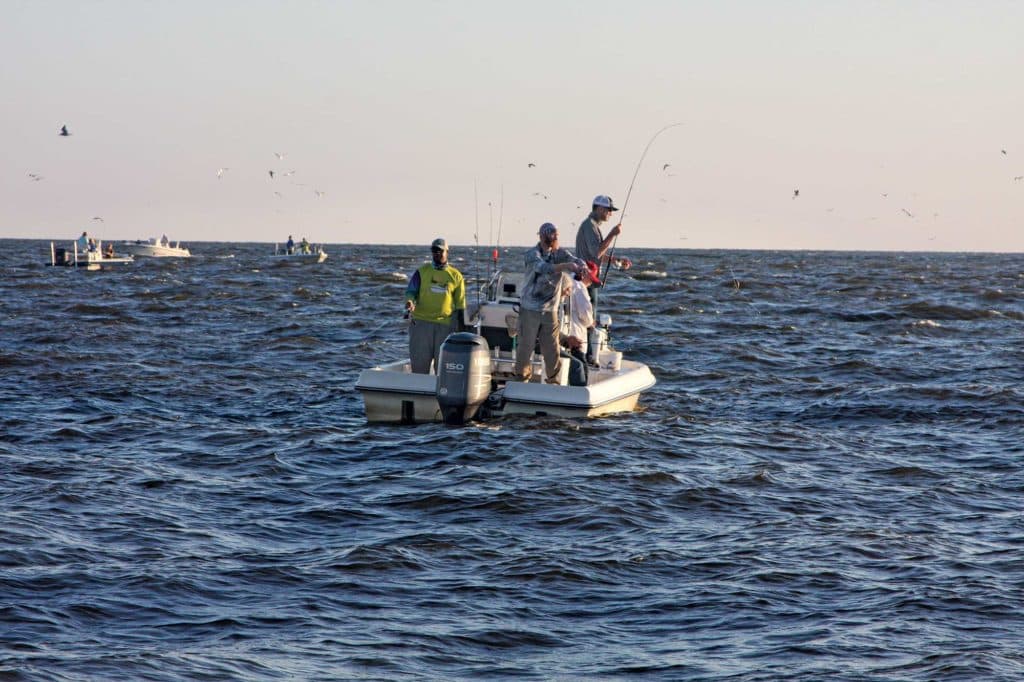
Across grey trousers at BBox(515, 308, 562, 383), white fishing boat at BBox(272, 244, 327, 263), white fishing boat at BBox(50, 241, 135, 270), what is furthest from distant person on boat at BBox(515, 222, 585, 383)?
white fishing boat at BBox(272, 244, 327, 263)

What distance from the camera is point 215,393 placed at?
59.7ft

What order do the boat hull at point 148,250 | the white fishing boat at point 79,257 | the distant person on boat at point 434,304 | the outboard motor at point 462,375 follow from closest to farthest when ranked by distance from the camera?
the outboard motor at point 462,375, the distant person on boat at point 434,304, the white fishing boat at point 79,257, the boat hull at point 148,250

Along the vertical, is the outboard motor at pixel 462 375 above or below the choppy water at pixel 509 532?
above

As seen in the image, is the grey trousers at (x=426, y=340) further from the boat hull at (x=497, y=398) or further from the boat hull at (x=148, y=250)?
the boat hull at (x=148, y=250)

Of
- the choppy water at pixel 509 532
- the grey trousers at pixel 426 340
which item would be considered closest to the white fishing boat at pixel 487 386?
the choppy water at pixel 509 532

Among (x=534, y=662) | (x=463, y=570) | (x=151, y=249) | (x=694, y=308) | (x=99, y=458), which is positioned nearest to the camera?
(x=534, y=662)

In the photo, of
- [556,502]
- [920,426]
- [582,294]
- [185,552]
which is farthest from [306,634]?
[920,426]

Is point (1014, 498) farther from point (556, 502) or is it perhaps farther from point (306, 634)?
point (306, 634)

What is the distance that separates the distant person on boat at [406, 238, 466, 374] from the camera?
13875mm

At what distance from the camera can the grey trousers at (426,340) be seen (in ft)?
46.5

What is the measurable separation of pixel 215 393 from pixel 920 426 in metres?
9.20

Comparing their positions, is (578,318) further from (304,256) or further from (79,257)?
(304,256)

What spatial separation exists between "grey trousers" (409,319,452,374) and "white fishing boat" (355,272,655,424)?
0.37 m

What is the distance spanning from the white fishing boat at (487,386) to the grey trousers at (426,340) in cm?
37
